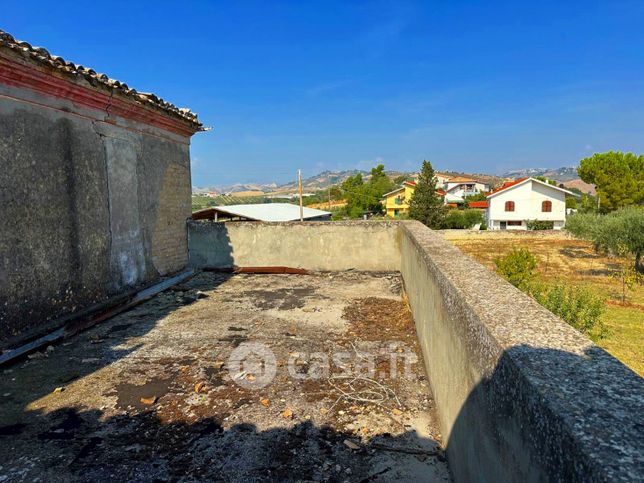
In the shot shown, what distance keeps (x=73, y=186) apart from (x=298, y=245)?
488 centimetres

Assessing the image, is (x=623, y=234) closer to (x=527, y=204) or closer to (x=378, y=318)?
(x=378, y=318)

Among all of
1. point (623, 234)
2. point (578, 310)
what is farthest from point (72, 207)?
point (623, 234)

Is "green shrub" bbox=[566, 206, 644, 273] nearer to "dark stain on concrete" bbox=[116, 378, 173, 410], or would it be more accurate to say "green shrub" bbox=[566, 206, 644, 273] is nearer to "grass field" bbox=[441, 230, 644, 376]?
"grass field" bbox=[441, 230, 644, 376]

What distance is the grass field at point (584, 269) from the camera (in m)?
12.7

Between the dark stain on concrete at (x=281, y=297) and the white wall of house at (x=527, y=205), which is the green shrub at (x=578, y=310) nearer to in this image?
the dark stain on concrete at (x=281, y=297)

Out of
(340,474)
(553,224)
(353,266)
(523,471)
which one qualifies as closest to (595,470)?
(523,471)

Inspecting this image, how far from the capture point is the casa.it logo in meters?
4.08

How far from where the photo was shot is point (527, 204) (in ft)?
162

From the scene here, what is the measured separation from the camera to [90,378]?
4.21 meters

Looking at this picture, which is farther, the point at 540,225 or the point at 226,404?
the point at 540,225

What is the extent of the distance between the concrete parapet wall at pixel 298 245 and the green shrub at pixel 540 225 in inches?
1752

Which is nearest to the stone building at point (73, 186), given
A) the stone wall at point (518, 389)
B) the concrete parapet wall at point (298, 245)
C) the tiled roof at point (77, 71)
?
the tiled roof at point (77, 71)

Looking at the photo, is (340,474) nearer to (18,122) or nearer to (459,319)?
(459,319)

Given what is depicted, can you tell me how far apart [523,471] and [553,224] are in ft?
177
